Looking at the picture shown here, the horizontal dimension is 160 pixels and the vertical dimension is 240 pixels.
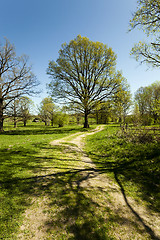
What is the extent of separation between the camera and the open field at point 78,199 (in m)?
2.94

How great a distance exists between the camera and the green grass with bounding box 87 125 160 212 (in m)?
4.73

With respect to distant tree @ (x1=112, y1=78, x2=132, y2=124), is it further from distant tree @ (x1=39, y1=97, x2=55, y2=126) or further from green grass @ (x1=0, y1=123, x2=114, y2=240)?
distant tree @ (x1=39, y1=97, x2=55, y2=126)

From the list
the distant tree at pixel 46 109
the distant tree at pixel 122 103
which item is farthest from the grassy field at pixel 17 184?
the distant tree at pixel 46 109

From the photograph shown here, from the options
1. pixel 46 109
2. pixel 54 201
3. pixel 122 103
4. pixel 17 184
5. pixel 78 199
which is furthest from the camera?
pixel 46 109

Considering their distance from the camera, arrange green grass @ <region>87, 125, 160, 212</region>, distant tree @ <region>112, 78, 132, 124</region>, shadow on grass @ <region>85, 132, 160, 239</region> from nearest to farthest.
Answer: shadow on grass @ <region>85, 132, 160, 239</region> < green grass @ <region>87, 125, 160, 212</region> < distant tree @ <region>112, 78, 132, 124</region>

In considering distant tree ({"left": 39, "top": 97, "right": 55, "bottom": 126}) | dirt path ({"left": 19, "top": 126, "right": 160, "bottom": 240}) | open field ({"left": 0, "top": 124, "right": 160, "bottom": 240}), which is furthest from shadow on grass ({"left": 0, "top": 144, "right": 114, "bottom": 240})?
distant tree ({"left": 39, "top": 97, "right": 55, "bottom": 126})

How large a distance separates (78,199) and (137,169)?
4.45 meters

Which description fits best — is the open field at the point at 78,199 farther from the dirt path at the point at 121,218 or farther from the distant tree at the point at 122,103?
the distant tree at the point at 122,103

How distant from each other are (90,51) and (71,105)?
12210 millimetres

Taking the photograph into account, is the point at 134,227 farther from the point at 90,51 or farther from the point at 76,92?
the point at 90,51

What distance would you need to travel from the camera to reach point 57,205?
12.2ft

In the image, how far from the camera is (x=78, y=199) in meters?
4.02

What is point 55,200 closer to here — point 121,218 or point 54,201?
point 54,201

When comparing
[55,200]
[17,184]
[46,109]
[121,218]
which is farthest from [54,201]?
[46,109]
